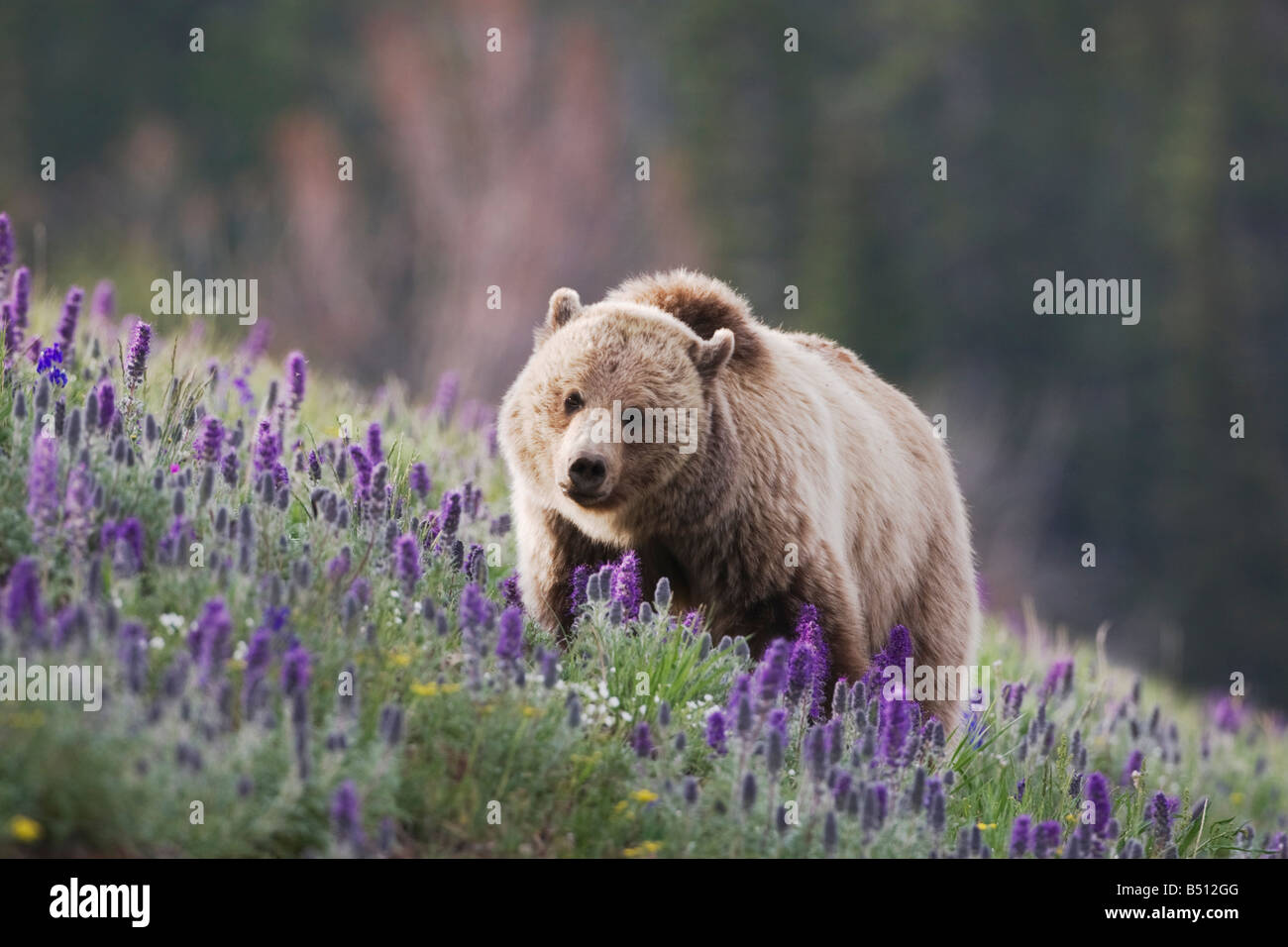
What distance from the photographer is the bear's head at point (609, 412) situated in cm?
526

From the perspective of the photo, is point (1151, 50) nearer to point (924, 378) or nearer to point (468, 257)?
point (924, 378)

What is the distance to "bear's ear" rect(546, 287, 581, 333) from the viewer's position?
231 inches

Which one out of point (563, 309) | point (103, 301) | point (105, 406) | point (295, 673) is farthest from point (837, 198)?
point (295, 673)

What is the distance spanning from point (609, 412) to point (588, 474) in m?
0.32

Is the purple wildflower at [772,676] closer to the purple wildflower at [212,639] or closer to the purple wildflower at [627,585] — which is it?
the purple wildflower at [627,585]

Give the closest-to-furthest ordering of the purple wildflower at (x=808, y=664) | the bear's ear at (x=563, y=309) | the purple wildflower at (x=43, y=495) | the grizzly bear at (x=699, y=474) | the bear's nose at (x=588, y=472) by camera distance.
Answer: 1. the purple wildflower at (x=43, y=495)
2. the purple wildflower at (x=808, y=664)
3. the bear's nose at (x=588, y=472)
4. the grizzly bear at (x=699, y=474)
5. the bear's ear at (x=563, y=309)

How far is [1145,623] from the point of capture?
110 feet

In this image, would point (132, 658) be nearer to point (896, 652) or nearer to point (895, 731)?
point (895, 731)

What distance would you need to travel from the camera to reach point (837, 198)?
32969 mm

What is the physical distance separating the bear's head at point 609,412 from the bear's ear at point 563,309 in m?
0.13

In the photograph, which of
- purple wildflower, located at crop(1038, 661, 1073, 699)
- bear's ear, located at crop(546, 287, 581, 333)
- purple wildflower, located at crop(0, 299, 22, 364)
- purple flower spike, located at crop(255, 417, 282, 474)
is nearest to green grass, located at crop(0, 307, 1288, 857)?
purple flower spike, located at crop(255, 417, 282, 474)

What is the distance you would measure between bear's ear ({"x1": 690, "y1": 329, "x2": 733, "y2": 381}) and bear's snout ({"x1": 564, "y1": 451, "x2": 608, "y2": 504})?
627mm

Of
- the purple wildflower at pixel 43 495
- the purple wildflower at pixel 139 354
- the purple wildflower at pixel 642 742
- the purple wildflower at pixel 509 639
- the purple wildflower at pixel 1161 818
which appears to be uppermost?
the purple wildflower at pixel 139 354

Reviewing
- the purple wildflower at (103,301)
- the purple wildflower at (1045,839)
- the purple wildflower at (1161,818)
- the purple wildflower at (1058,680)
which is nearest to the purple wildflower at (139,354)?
the purple wildflower at (103,301)
